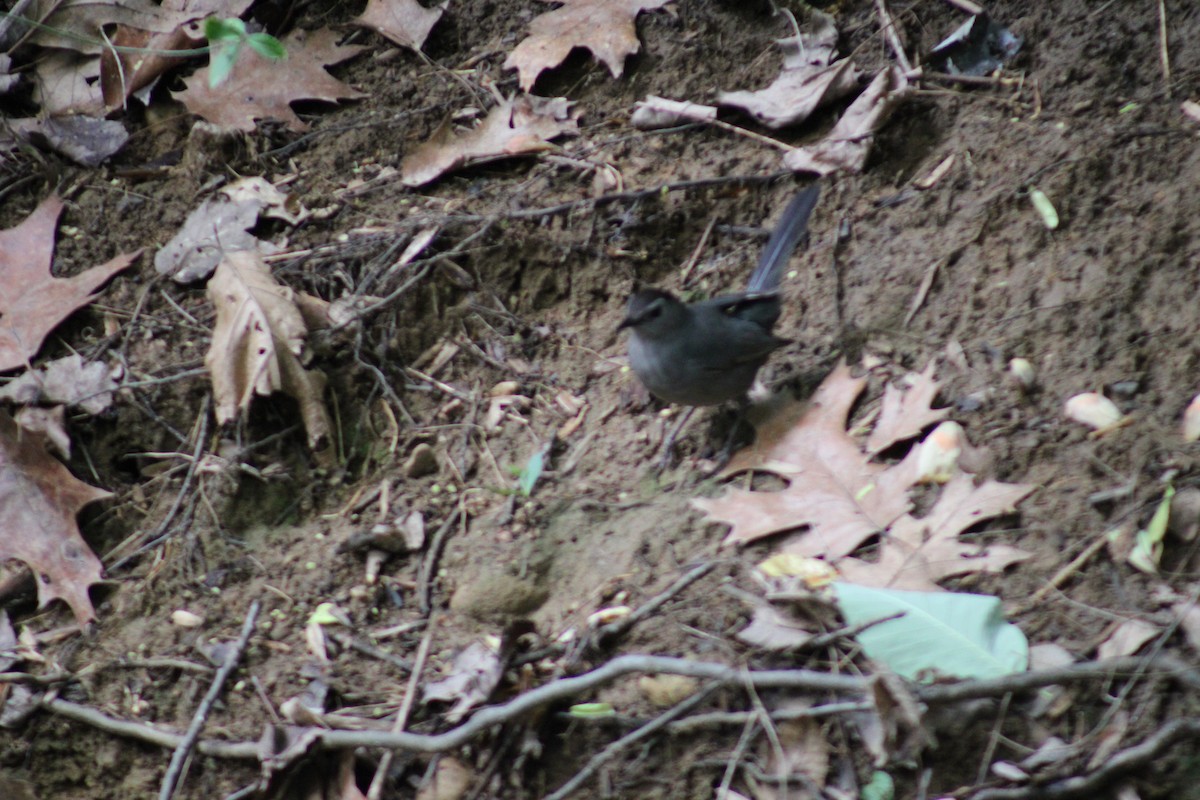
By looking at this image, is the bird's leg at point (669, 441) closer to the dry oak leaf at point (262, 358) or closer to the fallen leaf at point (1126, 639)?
the dry oak leaf at point (262, 358)

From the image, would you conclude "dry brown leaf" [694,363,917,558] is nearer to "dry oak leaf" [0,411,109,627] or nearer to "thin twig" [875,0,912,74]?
"thin twig" [875,0,912,74]

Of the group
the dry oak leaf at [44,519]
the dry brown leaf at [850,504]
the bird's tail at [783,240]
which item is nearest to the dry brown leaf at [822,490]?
the dry brown leaf at [850,504]

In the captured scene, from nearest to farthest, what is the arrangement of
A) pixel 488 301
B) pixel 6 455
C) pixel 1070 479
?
pixel 1070 479 → pixel 6 455 → pixel 488 301

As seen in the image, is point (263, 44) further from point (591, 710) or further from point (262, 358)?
point (591, 710)

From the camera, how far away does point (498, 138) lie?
4.89 meters

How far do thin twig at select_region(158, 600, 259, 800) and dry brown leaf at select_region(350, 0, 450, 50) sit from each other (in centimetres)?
298

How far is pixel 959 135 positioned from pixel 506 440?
7.23 ft

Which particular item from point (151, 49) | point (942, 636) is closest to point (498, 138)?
point (151, 49)

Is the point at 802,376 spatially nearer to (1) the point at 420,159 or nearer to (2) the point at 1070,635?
(2) the point at 1070,635

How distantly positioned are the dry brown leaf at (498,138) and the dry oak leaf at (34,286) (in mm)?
1300

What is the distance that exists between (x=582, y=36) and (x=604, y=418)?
194 centimetres

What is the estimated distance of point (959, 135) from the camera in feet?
14.3

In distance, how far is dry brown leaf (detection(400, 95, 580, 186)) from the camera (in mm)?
4844

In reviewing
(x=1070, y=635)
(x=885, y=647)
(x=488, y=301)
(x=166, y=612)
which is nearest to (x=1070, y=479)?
(x=1070, y=635)
